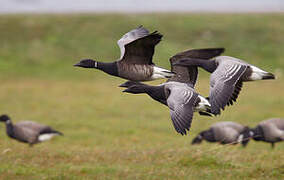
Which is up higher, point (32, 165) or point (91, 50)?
point (32, 165)

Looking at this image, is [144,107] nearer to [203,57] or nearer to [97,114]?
[97,114]

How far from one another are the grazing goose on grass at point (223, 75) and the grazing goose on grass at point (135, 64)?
0.57m

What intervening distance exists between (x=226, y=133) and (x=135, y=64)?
5.76m

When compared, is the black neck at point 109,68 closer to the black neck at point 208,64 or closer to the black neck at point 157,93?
the black neck at point 157,93

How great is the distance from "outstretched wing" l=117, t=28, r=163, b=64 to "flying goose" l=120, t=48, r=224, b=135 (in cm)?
45

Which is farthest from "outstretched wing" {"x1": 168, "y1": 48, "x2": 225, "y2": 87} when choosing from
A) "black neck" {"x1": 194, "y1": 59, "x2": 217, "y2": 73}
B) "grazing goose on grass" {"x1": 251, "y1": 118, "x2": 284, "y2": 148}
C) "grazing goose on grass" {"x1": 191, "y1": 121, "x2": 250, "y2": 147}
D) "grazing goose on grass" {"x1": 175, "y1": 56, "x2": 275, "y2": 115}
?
"grazing goose on grass" {"x1": 251, "y1": 118, "x2": 284, "y2": 148}

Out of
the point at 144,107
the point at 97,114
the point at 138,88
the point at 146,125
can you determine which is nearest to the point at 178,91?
the point at 138,88

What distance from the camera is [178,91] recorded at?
26.8 feet

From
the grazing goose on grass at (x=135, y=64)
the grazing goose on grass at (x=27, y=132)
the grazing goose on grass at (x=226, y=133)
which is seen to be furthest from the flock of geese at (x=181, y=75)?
the grazing goose on grass at (x=27, y=132)

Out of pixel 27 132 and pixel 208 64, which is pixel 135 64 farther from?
pixel 27 132

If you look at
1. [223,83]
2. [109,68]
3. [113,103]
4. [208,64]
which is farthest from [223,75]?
[113,103]

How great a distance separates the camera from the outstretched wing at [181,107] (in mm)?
7336

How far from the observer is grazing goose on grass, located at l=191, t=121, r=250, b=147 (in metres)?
13.6

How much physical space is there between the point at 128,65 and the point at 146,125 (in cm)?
907
